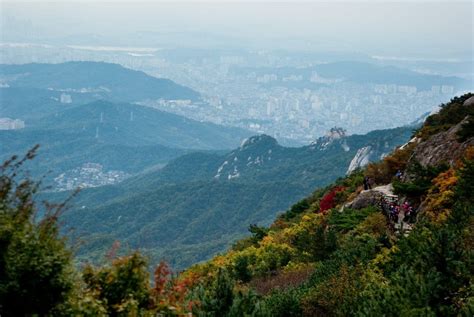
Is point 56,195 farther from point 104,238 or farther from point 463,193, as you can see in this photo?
point 463,193

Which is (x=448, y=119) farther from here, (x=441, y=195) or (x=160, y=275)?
(x=160, y=275)

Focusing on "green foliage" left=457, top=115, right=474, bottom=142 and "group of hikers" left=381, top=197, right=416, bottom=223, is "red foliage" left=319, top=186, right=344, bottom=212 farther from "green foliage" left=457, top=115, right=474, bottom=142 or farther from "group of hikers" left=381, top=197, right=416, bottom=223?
"group of hikers" left=381, top=197, right=416, bottom=223

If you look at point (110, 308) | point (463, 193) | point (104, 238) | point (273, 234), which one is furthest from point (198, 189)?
point (110, 308)

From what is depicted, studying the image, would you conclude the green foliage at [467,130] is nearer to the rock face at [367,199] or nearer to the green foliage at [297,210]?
the rock face at [367,199]

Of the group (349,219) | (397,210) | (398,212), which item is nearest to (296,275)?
(397,210)

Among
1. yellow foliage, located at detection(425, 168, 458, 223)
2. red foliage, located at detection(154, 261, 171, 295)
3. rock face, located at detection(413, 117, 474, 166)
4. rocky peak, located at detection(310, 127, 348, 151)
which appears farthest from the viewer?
rocky peak, located at detection(310, 127, 348, 151)

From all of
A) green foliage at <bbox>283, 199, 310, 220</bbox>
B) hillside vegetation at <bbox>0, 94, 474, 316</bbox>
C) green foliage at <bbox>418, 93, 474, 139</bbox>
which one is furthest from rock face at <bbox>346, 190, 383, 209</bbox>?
green foliage at <bbox>283, 199, 310, 220</bbox>
